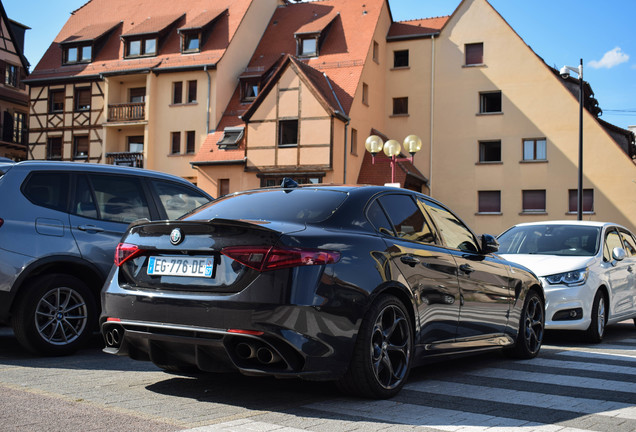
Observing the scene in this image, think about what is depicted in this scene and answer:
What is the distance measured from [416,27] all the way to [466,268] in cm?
3706

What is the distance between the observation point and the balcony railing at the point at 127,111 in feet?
137

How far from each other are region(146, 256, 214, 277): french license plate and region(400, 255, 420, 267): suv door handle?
149cm

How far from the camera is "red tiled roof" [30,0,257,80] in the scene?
136ft

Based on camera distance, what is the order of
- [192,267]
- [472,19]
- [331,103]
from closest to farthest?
[192,267] < [331,103] < [472,19]

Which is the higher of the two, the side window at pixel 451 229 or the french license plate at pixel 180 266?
the side window at pixel 451 229

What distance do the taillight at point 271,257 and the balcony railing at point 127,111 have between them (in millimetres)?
38314

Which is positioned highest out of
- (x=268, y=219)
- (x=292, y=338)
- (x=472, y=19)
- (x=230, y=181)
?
(x=472, y=19)

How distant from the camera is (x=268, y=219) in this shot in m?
5.24

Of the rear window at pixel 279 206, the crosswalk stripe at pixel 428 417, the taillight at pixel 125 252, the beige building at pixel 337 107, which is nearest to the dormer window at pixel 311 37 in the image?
the beige building at pixel 337 107

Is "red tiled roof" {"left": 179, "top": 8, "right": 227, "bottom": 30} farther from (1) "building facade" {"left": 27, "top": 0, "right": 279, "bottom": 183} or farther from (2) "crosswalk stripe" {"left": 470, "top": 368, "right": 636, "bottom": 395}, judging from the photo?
(2) "crosswalk stripe" {"left": 470, "top": 368, "right": 636, "bottom": 395}

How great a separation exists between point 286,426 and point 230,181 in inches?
1327

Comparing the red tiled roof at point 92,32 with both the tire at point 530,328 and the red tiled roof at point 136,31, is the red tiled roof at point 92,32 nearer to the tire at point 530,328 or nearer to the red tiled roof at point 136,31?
the red tiled roof at point 136,31

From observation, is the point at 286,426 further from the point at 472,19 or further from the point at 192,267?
the point at 472,19

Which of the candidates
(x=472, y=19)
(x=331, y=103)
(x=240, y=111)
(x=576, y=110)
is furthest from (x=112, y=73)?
(x=576, y=110)
